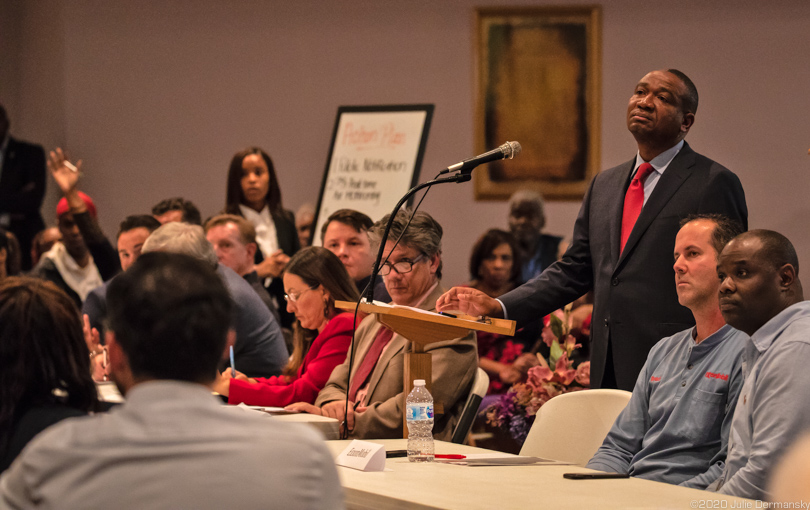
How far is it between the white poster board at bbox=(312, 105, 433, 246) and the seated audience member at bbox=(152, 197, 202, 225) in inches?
30.5

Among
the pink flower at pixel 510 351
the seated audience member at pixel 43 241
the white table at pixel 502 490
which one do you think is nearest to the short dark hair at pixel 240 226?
the pink flower at pixel 510 351

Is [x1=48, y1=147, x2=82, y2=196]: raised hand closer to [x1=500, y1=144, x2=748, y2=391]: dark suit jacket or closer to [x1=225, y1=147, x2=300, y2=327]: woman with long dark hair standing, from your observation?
[x1=225, y1=147, x2=300, y2=327]: woman with long dark hair standing

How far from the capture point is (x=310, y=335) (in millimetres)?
3680

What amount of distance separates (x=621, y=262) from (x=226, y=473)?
6.97 ft

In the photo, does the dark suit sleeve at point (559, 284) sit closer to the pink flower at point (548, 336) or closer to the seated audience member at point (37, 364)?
the pink flower at point (548, 336)

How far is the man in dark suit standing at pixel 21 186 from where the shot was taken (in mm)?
6840

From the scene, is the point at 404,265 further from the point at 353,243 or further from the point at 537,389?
the point at 353,243

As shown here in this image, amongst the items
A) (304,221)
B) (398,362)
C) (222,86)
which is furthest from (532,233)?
(398,362)

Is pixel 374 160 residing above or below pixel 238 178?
above

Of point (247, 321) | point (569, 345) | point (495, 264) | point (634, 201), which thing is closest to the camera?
point (634, 201)

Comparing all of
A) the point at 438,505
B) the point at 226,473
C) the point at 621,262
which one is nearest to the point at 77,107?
the point at 621,262

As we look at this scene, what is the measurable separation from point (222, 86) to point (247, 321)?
3836 millimetres

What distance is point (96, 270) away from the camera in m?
5.64

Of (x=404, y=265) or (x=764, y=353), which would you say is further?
(x=404, y=265)
